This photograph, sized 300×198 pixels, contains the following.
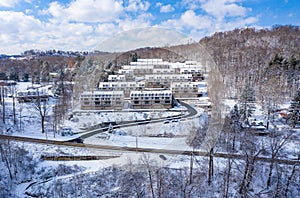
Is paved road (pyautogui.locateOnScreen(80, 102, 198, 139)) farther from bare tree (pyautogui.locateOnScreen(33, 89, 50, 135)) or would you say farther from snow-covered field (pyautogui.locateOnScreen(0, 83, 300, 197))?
bare tree (pyautogui.locateOnScreen(33, 89, 50, 135))

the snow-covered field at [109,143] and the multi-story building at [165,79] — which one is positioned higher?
the multi-story building at [165,79]

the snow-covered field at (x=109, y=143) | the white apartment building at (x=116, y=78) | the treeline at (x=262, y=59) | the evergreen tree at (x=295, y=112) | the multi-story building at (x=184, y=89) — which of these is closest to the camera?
the white apartment building at (x=116, y=78)

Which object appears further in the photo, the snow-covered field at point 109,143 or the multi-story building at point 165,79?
the snow-covered field at point 109,143

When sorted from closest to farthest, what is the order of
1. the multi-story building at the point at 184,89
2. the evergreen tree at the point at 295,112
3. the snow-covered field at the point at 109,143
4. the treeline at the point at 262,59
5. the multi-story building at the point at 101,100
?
A: 1. the multi-story building at the point at 101,100
2. the multi-story building at the point at 184,89
3. the snow-covered field at the point at 109,143
4. the evergreen tree at the point at 295,112
5. the treeline at the point at 262,59

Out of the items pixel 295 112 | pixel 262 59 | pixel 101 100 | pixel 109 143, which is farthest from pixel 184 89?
pixel 262 59

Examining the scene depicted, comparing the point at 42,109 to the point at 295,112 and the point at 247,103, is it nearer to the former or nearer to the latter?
the point at 247,103

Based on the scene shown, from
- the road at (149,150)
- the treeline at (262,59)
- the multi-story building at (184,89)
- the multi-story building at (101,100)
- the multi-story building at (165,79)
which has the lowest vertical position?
the road at (149,150)

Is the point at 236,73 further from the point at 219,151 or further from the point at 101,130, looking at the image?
the point at 101,130

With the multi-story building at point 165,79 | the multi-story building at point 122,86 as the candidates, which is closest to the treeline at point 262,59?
the multi-story building at point 165,79

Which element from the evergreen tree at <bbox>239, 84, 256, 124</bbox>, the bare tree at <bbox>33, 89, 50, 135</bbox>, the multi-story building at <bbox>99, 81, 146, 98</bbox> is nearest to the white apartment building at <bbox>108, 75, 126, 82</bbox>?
the multi-story building at <bbox>99, 81, 146, 98</bbox>

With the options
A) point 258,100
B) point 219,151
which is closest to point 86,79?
point 219,151

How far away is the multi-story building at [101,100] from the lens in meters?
1.46

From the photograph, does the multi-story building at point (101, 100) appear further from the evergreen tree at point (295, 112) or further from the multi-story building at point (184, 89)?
the evergreen tree at point (295, 112)

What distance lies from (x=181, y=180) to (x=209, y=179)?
1.98 feet
